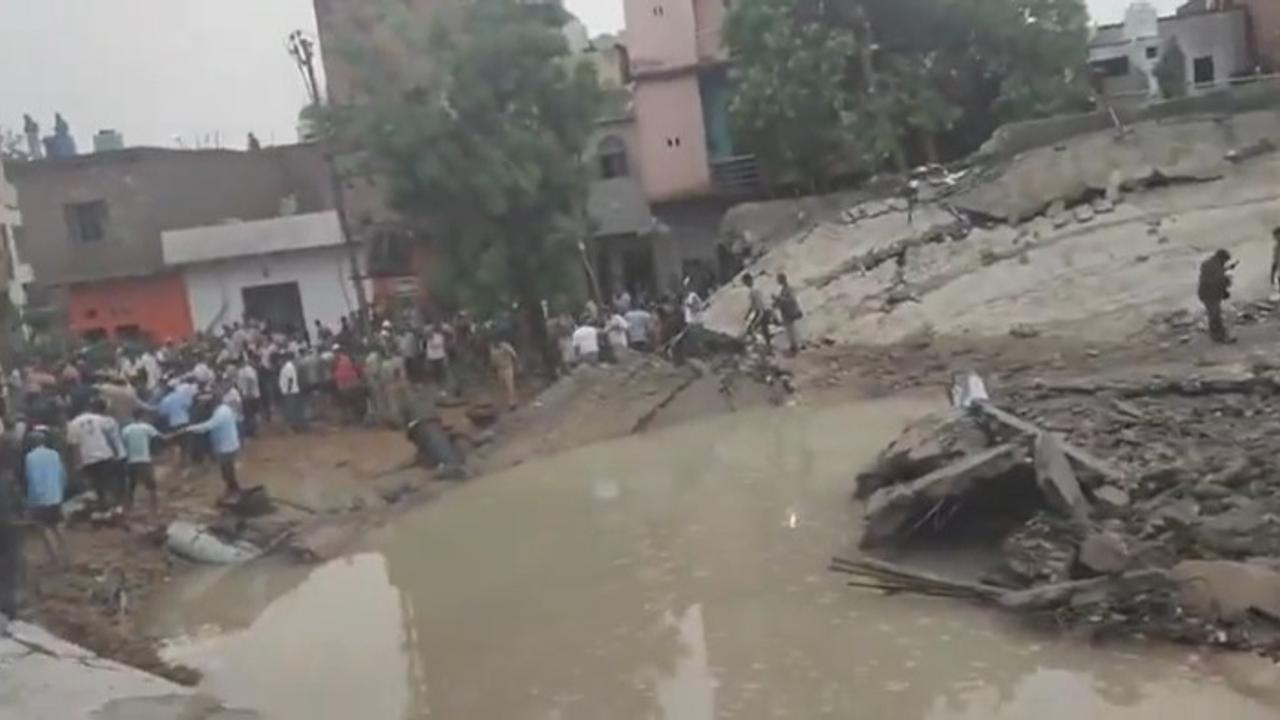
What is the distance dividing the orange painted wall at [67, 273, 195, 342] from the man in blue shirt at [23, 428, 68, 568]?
2182cm

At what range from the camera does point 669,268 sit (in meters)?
37.1

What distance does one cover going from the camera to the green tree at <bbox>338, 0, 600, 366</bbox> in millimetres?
25000

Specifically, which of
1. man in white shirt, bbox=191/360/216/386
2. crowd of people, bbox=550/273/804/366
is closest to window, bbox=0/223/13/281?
man in white shirt, bbox=191/360/216/386

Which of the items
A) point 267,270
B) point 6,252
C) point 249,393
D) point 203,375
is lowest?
point 249,393

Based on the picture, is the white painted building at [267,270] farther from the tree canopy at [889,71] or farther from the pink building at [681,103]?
the tree canopy at [889,71]

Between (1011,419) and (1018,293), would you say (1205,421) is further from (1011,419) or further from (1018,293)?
(1018,293)

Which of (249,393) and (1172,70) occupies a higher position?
(1172,70)

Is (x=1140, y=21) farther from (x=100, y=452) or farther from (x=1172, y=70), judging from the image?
(x=100, y=452)

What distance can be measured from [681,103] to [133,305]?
14213 mm

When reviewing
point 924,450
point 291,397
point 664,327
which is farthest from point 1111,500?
point 664,327

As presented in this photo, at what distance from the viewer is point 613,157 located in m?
36.9

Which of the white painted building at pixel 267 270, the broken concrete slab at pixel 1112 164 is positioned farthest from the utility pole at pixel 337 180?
the broken concrete slab at pixel 1112 164

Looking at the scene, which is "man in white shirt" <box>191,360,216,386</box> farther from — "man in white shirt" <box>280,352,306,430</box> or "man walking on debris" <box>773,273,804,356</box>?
"man walking on debris" <box>773,273,804,356</box>

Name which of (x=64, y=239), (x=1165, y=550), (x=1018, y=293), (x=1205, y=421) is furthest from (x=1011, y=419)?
Result: (x=64, y=239)
